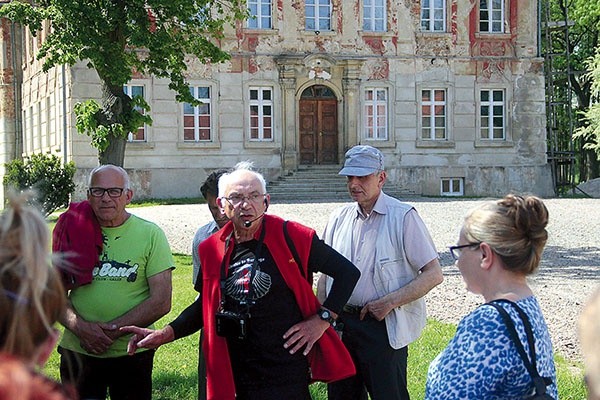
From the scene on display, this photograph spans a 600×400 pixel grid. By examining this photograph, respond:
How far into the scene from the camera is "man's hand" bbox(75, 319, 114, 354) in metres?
4.62

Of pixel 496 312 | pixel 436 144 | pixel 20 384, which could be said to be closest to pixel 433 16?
pixel 436 144

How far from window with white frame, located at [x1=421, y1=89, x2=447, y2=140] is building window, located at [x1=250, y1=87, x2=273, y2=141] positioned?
19.4ft

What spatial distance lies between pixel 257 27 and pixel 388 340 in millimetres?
26148

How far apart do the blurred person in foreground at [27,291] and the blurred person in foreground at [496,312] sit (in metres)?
1.68

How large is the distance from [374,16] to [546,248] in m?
16.2

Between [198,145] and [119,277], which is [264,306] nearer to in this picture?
[119,277]

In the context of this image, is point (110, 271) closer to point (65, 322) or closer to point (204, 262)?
point (65, 322)

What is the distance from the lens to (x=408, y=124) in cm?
3081

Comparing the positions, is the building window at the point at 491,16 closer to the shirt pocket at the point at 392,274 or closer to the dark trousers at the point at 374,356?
the shirt pocket at the point at 392,274

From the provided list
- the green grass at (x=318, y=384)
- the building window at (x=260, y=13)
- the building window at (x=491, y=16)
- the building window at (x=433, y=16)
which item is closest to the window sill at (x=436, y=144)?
the building window at (x=433, y=16)

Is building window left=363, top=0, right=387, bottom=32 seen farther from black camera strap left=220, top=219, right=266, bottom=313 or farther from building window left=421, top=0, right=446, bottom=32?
black camera strap left=220, top=219, right=266, bottom=313

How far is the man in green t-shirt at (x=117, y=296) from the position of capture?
15.7 feet

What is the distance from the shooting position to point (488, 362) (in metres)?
3.07

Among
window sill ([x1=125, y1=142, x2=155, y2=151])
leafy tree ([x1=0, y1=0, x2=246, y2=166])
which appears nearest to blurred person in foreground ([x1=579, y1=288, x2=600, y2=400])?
leafy tree ([x1=0, y1=0, x2=246, y2=166])
